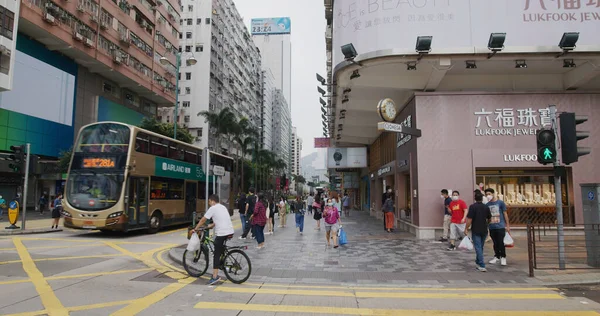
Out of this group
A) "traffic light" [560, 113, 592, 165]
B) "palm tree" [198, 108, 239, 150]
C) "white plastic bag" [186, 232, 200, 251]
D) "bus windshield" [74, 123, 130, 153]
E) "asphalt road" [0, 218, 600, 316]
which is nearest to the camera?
"asphalt road" [0, 218, 600, 316]

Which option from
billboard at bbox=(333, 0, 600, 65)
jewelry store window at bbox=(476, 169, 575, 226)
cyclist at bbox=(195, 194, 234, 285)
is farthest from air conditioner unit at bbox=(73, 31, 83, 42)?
jewelry store window at bbox=(476, 169, 575, 226)

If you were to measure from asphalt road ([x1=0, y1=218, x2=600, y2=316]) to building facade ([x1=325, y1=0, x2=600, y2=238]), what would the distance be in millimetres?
7760

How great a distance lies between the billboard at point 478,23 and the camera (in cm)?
→ 1267

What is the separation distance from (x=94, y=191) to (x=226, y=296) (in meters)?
9.75

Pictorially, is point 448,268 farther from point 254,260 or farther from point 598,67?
point 598,67

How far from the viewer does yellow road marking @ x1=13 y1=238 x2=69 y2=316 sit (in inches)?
202

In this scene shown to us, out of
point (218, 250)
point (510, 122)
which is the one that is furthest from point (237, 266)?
point (510, 122)

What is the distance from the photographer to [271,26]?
158m

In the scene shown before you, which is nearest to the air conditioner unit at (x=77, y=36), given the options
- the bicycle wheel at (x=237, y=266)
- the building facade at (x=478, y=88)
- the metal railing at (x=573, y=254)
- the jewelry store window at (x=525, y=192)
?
the building facade at (x=478, y=88)

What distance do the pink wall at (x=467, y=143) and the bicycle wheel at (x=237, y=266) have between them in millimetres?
8502

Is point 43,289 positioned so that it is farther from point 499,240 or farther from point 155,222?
point 155,222

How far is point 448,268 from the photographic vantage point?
27.4 ft

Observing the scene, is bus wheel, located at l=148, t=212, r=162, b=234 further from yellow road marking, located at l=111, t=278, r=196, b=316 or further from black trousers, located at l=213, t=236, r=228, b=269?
black trousers, located at l=213, t=236, r=228, b=269

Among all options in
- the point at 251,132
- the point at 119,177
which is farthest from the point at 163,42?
the point at 119,177
